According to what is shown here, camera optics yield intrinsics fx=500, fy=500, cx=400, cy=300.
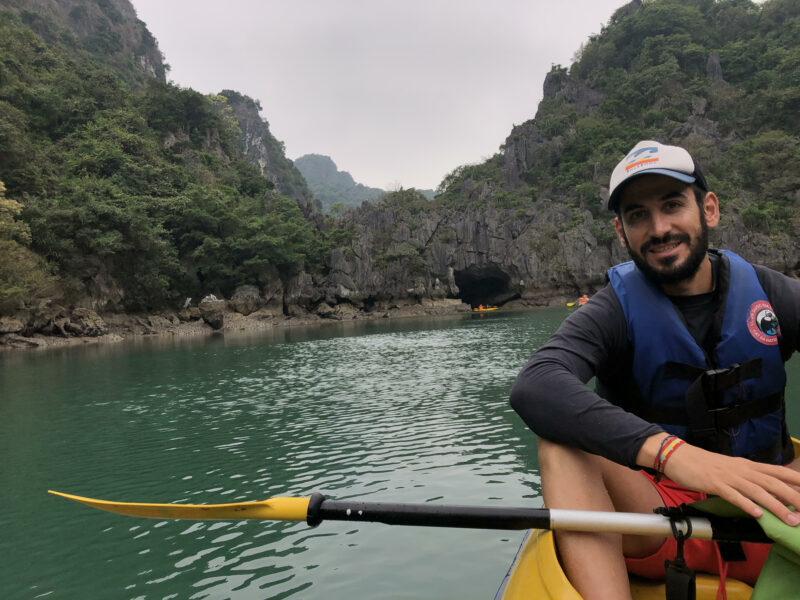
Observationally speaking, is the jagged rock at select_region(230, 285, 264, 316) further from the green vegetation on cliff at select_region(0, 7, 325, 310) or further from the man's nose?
the man's nose

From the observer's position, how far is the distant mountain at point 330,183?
4573 inches

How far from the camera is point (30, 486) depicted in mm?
5141

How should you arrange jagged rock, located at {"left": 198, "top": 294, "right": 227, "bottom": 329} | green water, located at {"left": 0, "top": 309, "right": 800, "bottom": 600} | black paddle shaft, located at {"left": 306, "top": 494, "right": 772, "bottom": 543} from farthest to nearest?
jagged rock, located at {"left": 198, "top": 294, "right": 227, "bottom": 329}, green water, located at {"left": 0, "top": 309, "right": 800, "bottom": 600}, black paddle shaft, located at {"left": 306, "top": 494, "right": 772, "bottom": 543}

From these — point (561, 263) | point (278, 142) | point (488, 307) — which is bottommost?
point (488, 307)

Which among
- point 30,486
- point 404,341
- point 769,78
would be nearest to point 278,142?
point 769,78

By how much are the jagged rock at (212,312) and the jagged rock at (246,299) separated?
4.98 ft

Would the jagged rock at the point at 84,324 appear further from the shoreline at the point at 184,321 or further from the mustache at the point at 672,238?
the mustache at the point at 672,238

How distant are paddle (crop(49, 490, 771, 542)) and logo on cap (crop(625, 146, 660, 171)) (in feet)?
3.67

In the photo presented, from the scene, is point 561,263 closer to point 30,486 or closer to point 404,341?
point 404,341

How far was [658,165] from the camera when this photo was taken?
1691mm

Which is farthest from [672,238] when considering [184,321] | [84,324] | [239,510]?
[184,321]

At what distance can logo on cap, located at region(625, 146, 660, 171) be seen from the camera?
171 centimetres

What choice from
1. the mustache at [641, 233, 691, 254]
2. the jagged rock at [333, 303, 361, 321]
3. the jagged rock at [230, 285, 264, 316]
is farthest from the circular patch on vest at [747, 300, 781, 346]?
the jagged rock at [333, 303, 361, 321]

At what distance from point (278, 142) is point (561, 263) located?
197 feet
